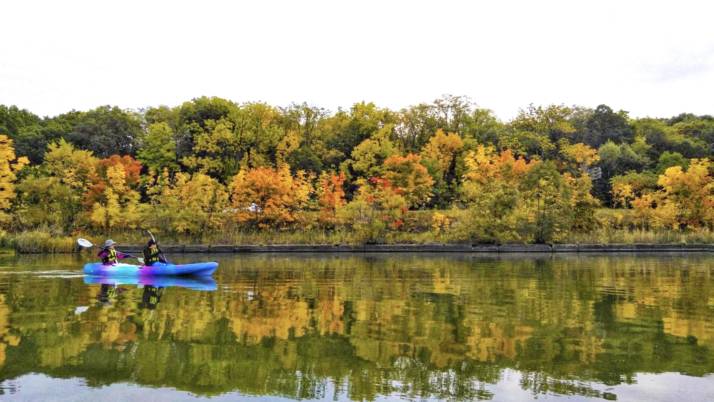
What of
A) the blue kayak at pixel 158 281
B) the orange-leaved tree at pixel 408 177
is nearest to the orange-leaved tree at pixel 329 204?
the orange-leaved tree at pixel 408 177

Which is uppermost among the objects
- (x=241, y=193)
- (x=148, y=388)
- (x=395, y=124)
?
(x=395, y=124)

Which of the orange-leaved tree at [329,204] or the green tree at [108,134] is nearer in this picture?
the orange-leaved tree at [329,204]

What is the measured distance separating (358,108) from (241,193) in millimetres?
23138

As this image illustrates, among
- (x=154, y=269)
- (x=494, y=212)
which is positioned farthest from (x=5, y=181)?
(x=494, y=212)

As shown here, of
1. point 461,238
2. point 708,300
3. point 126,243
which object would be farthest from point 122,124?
point 708,300

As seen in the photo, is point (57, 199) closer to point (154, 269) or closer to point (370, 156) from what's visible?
point (154, 269)

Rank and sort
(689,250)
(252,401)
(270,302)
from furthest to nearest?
(689,250), (270,302), (252,401)

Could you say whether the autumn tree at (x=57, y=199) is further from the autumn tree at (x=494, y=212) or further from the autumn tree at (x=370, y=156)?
the autumn tree at (x=494, y=212)

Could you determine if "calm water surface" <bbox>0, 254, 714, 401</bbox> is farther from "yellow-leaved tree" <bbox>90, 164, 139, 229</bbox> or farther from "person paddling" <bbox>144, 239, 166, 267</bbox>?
"yellow-leaved tree" <bbox>90, 164, 139, 229</bbox>

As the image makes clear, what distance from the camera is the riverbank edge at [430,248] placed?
29594mm

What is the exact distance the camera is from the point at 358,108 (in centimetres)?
5412

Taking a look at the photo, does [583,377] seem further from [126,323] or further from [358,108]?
[358,108]

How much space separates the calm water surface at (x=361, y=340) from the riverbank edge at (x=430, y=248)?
44.3 ft

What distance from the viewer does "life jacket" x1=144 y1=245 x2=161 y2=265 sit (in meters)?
Result: 18.5
